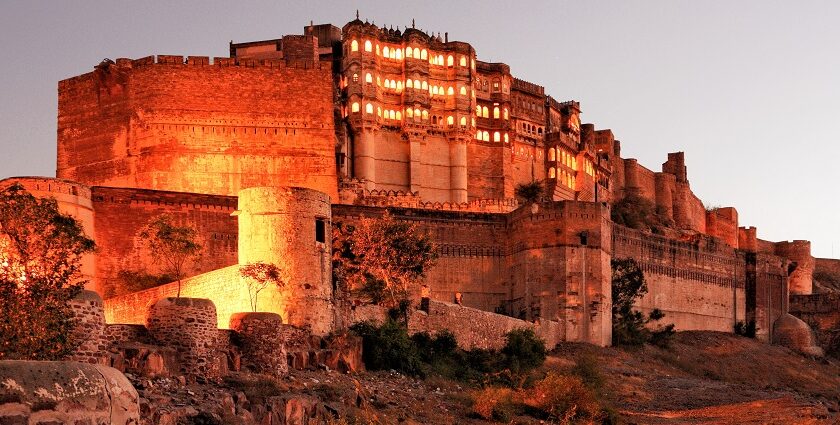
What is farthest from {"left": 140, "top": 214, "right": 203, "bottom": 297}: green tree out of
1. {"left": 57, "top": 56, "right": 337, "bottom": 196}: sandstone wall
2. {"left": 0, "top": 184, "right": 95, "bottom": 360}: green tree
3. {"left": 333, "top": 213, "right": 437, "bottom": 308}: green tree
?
{"left": 57, "top": 56, "right": 337, "bottom": 196}: sandstone wall

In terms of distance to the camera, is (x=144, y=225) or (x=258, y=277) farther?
(x=144, y=225)

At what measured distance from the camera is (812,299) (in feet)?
231

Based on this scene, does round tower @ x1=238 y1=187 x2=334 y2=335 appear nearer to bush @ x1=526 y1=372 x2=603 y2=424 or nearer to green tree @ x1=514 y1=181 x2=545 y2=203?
bush @ x1=526 y1=372 x2=603 y2=424

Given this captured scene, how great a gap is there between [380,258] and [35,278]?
68.8 ft

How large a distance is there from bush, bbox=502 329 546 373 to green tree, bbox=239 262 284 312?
12.2 metres

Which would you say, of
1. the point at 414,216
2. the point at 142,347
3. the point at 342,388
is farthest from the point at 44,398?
the point at 414,216

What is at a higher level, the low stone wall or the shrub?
the low stone wall

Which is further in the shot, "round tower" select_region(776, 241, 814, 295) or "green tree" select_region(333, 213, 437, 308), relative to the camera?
"round tower" select_region(776, 241, 814, 295)

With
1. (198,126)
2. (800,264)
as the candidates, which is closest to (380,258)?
(198,126)

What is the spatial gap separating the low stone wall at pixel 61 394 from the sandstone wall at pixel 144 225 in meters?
33.0

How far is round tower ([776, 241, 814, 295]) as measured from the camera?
84688 millimetres

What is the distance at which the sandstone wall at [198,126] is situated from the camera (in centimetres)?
5741

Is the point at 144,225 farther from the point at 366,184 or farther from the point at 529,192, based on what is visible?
the point at 529,192

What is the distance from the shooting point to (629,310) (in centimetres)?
5225
